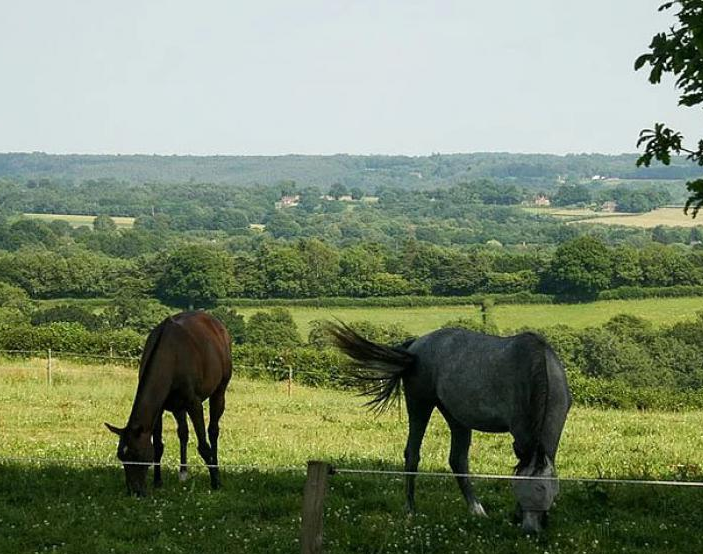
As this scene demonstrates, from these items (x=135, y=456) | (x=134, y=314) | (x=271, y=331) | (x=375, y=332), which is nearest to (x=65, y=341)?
(x=135, y=456)

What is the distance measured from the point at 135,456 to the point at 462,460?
374 centimetres

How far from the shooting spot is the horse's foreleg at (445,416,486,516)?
35.0 ft

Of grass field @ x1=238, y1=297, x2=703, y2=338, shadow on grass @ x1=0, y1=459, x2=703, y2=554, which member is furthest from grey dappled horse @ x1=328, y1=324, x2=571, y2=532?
grass field @ x1=238, y1=297, x2=703, y2=338

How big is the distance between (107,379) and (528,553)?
23.7m

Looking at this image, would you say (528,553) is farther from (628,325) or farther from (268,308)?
(268,308)

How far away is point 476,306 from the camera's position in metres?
95.8

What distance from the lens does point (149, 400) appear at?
1169 centimetres

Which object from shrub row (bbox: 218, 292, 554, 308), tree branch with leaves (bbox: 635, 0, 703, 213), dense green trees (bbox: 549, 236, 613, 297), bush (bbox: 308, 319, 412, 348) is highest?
tree branch with leaves (bbox: 635, 0, 703, 213)

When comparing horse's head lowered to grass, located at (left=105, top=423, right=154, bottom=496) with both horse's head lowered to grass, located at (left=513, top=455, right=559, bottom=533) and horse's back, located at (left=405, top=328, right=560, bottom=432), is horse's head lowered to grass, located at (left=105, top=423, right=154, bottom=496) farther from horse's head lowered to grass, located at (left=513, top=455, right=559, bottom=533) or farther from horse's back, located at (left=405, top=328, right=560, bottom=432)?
horse's head lowered to grass, located at (left=513, top=455, right=559, bottom=533)

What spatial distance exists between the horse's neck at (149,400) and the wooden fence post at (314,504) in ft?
15.8

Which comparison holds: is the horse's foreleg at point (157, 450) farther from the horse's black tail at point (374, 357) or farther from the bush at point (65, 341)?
the bush at point (65, 341)

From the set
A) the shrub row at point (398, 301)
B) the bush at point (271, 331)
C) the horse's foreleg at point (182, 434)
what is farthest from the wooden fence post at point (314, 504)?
the shrub row at point (398, 301)

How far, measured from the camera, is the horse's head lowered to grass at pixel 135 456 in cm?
1134

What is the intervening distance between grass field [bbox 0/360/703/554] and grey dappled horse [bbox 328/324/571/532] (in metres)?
0.52
